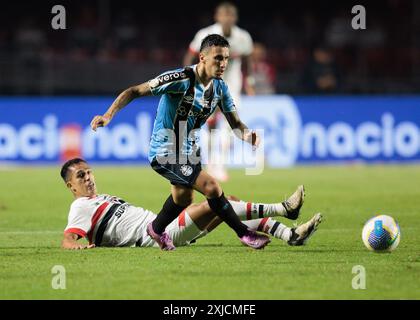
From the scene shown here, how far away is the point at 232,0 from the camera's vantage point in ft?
83.3

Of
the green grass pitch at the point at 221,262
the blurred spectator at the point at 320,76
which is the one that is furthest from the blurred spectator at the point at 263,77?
the green grass pitch at the point at 221,262

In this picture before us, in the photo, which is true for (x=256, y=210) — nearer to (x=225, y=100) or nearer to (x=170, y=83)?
(x=225, y=100)

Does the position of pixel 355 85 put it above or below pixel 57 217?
above

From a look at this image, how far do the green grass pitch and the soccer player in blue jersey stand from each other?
35 centimetres

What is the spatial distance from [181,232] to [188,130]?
0.93 m

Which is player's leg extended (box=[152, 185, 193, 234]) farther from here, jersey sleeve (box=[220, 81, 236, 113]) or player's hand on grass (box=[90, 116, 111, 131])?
player's hand on grass (box=[90, 116, 111, 131])

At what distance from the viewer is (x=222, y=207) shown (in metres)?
7.66

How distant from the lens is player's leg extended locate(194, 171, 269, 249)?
24.9ft

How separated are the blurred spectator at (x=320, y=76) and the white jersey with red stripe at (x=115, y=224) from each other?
12802mm

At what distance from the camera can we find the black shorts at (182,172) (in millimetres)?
7633

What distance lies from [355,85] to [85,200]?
14666mm

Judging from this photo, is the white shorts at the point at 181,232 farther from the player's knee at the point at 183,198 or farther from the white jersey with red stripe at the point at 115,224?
the player's knee at the point at 183,198
